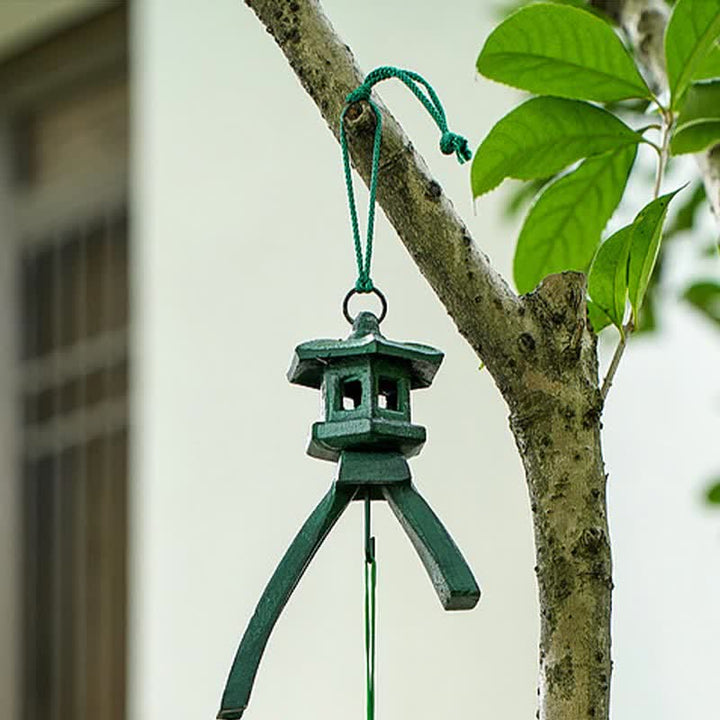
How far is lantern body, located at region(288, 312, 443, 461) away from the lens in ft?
1.94

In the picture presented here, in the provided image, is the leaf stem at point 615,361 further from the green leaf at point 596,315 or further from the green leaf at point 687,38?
the green leaf at point 687,38

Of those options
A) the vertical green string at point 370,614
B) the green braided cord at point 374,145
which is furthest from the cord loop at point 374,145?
the vertical green string at point 370,614

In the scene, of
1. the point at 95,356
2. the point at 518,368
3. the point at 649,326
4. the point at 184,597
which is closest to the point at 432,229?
the point at 518,368

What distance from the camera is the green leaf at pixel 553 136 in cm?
73

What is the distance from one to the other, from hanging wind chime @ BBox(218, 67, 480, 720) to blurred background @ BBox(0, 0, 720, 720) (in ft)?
2.48

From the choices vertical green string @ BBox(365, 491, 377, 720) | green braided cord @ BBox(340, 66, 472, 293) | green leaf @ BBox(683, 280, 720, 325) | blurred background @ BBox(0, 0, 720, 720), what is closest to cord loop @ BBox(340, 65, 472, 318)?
green braided cord @ BBox(340, 66, 472, 293)

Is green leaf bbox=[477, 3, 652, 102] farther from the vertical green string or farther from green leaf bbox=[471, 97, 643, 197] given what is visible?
the vertical green string

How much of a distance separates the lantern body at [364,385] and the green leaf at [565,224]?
17cm

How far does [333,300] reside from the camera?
5.74 ft

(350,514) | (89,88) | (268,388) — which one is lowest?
(350,514)

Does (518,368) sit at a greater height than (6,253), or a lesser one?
lesser

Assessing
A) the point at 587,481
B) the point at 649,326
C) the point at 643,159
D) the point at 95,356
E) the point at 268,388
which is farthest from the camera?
the point at 95,356

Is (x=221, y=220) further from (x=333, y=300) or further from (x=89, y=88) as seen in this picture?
(x=89, y=88)

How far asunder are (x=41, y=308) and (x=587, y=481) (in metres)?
1.97
